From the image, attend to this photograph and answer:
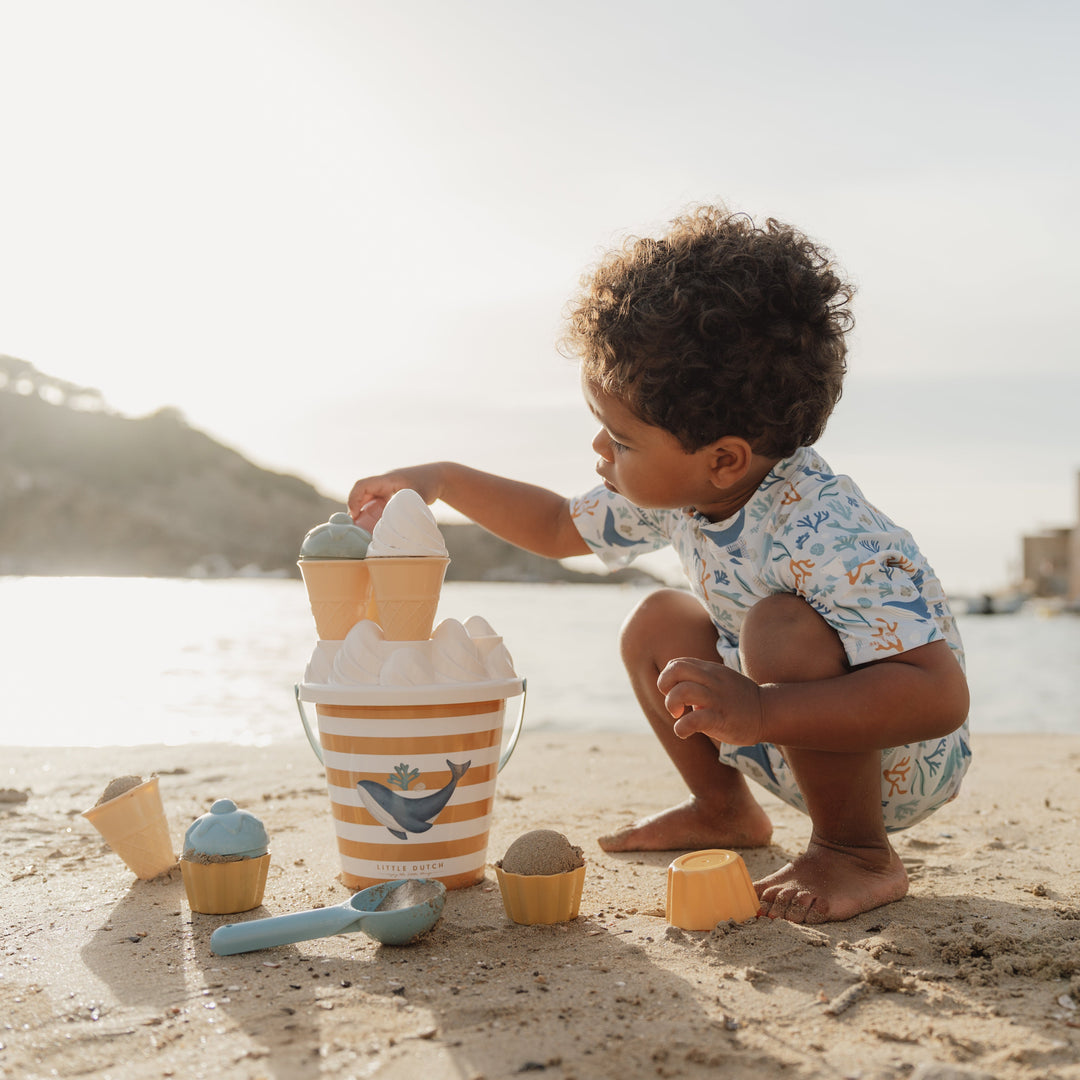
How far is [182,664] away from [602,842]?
16.3 ft

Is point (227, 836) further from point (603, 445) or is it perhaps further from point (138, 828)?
point (603, 445)

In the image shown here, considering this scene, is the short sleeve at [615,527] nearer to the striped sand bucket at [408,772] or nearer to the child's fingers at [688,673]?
the striped sand bucket at [408,772]

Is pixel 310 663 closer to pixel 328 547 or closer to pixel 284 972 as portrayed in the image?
pixel 328 547

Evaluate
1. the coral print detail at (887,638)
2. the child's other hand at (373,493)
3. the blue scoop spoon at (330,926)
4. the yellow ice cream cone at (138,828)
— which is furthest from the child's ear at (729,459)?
the yellow ice cream cone at (138,828)

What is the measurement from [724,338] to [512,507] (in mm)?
744

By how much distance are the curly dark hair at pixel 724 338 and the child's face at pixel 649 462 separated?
0.02 meters

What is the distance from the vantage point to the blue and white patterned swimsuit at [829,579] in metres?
1.50

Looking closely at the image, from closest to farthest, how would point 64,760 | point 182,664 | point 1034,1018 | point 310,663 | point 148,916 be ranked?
point 1034,1018 < point 148,916 < point 310,663 < point 64,760 < point 182,664

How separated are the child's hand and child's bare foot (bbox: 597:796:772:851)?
71 centimetres

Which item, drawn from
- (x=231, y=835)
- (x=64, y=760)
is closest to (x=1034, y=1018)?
(x=231, y=835)

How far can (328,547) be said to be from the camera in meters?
1.79

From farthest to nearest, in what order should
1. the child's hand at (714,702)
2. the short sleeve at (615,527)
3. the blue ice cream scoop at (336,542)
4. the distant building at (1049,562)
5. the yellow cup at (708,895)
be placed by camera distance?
the distant building at (1049,562), the short sleeve at (615,527), the blue ice cream scoop at (336,542), the yellow cup at (708,895), the child's hand at (714,702)

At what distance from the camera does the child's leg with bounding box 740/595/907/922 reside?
150 cm

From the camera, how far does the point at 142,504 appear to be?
37.8m
